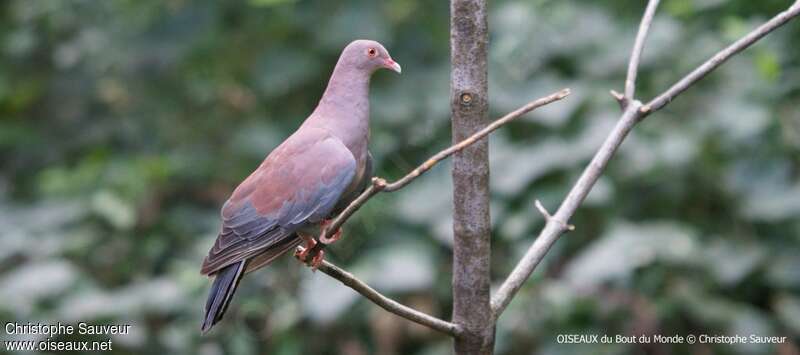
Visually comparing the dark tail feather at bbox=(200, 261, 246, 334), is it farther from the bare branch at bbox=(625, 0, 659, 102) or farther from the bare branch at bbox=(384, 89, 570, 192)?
the bare branch at bbox=(625, 0, 659, 102)

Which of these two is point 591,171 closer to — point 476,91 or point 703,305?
point 476,91

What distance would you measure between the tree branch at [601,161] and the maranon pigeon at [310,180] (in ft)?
1.59

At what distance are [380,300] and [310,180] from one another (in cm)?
52

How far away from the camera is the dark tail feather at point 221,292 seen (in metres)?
2.27

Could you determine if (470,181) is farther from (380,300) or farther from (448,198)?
(448,198)

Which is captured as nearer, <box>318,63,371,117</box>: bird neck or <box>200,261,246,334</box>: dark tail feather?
<box>200,261,246,334</box>: dark tail feather

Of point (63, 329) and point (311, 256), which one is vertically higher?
point (63, 329)

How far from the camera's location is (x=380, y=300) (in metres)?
→ 2.08

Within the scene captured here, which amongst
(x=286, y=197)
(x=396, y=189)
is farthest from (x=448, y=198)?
(x=396, y=189)

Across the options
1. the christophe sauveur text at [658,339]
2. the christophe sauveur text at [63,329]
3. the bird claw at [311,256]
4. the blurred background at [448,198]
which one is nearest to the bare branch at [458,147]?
the bird claw at [311,256]

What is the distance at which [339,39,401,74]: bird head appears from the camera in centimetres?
245

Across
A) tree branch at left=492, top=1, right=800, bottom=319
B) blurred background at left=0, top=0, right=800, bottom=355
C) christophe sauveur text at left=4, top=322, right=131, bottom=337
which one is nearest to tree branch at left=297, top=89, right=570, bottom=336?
tree branch at left=492, top=1, right=800, bottom=319

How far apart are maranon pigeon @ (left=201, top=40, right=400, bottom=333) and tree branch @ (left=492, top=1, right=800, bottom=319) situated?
0.49 metres

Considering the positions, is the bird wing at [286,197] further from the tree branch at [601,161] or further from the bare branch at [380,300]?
the tree branch at [601,161]
